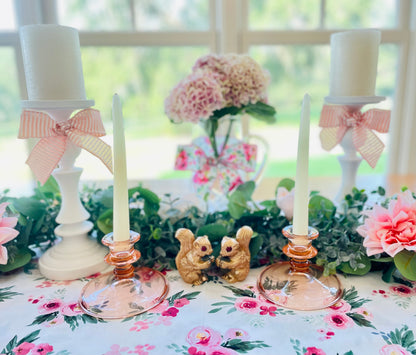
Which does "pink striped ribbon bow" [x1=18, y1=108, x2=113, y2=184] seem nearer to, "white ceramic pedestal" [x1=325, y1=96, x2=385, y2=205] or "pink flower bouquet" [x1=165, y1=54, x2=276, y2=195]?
"pink flower bouquet" [x1=165, y1=54, x2=276, y2=195]

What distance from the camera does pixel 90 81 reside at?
1.47 m

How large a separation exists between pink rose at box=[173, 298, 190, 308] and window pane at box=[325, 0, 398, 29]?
1.45 meters

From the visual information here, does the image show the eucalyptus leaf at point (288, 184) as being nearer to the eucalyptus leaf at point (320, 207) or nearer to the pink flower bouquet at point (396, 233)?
the eucalyptus leaf at point (320, 207)

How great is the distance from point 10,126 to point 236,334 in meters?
1.57

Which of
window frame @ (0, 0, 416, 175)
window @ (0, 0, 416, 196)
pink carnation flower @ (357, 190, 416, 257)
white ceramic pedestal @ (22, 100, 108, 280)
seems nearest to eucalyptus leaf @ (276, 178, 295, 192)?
pink carnation flower @ (357, 190, 416, 257)

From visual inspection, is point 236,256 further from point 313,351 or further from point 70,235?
point 70,235

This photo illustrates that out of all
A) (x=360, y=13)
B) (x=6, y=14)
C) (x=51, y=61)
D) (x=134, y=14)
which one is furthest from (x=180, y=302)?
(x=360, y=13)

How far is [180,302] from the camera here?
471 mm

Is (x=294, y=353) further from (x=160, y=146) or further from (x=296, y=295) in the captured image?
(x=160, y=146)

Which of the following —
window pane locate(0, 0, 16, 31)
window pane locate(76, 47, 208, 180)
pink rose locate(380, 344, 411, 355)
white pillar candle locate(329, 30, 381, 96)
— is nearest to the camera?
pink rose locate(380, 344, 411, 355)

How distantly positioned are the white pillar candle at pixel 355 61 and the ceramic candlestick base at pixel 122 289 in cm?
49

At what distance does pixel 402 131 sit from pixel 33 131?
1.63 m

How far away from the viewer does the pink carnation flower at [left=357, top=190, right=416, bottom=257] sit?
465 mm

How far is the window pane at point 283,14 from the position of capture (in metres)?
1.44
